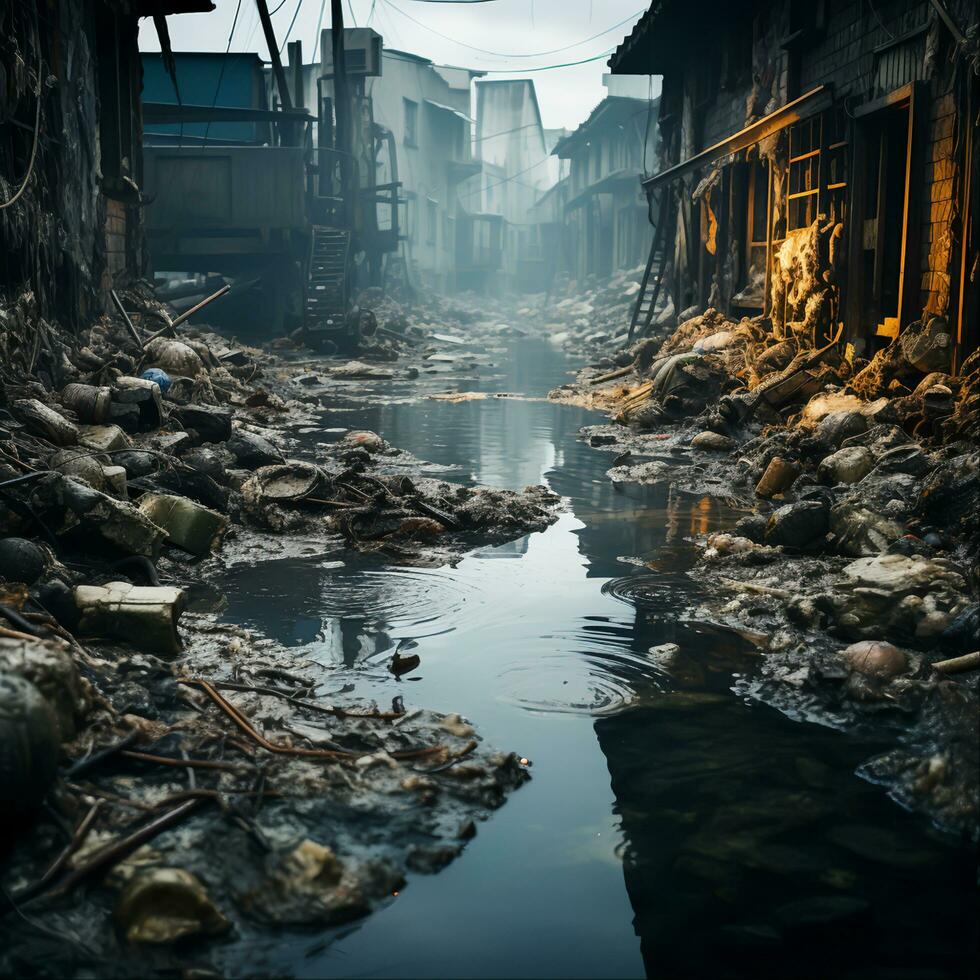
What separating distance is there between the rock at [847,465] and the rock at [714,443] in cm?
199

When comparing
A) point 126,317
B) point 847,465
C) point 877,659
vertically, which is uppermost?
point 126,317

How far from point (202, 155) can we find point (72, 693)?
18.0 metres

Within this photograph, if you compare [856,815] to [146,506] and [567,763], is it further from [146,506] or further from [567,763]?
[146,506]

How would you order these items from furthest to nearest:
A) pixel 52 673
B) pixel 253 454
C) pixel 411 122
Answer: pixel 411 122
pixel 253 454
pixel 52 673

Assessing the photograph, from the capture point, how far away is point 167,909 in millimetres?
2268

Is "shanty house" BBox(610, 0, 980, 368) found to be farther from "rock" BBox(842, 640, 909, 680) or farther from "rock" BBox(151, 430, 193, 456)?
"rock" BBox(151, 430, 193, 456)

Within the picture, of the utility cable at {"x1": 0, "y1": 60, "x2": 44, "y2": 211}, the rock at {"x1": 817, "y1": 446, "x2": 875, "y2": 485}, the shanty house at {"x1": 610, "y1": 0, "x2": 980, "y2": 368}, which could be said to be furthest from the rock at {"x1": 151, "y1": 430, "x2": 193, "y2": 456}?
the shanty house at {"x1": 610, "y1": 0, "x2": 980, "y2": 368}

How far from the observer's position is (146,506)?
17.7 feet

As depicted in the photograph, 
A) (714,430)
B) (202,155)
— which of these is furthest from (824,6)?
(202,155)

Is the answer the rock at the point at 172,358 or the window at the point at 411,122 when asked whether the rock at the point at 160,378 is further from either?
the window at the point at 411,122

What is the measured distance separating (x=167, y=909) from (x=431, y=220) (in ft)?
146

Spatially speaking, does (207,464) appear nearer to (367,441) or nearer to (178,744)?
(367,441)

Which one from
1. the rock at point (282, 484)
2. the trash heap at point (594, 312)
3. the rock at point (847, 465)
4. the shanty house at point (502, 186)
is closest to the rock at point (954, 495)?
the rock at point (847, 465)

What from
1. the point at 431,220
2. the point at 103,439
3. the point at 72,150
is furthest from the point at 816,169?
the point at 431,220
